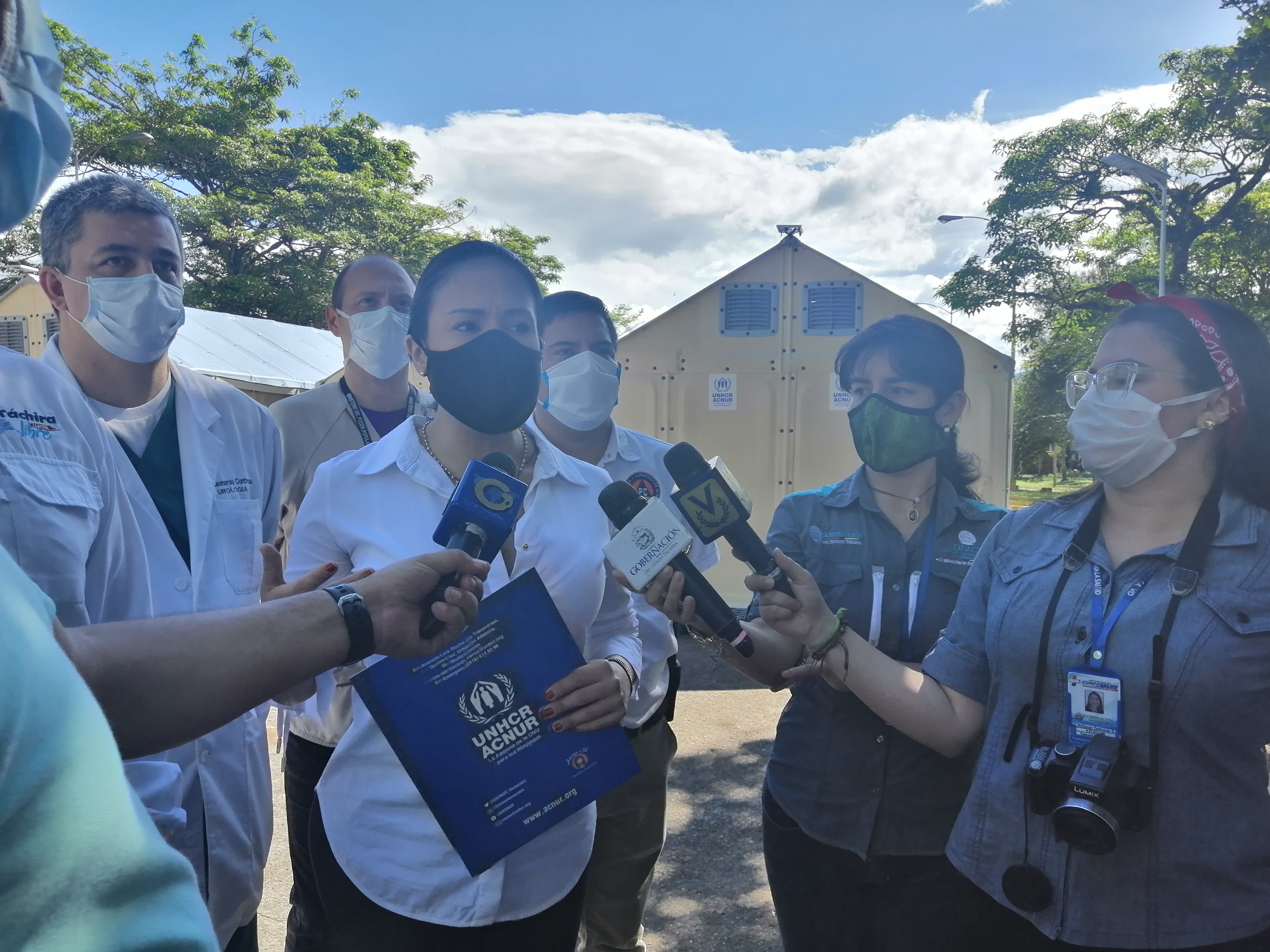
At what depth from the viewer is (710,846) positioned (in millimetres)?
4160

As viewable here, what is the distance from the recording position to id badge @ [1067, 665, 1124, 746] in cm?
165

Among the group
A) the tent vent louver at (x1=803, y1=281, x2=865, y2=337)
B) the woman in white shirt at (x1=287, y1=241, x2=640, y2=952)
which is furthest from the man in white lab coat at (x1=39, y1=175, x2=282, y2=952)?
the tent vent louver at (x1=803, y1=281, x2=865, y2=337)

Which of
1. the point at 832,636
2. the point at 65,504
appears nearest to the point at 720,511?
the point at 832,636

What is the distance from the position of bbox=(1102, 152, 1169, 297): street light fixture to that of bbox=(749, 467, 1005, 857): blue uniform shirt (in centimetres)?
1464

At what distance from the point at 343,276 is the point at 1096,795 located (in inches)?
143

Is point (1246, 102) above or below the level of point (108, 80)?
below

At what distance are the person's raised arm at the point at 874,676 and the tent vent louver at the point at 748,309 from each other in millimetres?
5823

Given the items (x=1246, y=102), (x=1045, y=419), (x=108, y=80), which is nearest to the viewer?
(x=1246, y=102)

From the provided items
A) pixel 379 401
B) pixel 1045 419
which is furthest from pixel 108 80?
pixel 1045 419

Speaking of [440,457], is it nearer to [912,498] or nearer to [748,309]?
[912,498]

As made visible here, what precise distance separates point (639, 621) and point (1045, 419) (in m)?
41.0

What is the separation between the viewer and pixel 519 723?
1.66 meters

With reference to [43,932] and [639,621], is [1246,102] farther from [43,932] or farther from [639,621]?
[43,932]

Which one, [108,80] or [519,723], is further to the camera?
[108,80]
